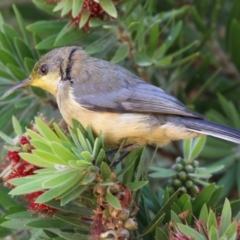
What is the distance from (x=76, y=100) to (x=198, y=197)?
0.83 metres

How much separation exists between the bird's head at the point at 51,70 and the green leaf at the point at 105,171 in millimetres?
896

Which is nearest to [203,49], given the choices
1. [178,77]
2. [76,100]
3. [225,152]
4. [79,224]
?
[178,77]

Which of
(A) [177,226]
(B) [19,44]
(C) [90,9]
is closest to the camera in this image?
(A) [177,226]

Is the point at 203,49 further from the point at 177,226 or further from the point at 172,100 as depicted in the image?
the point at 177,226

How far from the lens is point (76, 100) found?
2715mm

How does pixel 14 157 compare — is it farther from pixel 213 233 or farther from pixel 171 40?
pixel 171 40

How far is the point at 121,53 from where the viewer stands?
2.83 metres

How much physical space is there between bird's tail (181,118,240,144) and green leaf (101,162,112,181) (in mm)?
675

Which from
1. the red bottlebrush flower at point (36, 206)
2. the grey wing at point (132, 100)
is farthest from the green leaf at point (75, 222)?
the grey wing at point (132, 100)

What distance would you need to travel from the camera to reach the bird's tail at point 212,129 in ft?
8.21

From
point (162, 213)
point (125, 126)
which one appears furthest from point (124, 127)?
point (162, 213)

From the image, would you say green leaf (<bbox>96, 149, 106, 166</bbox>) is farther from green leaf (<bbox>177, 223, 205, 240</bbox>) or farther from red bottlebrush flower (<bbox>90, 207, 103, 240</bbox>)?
green leaf (<bbox>177, 223, 205, 240</bbox>)

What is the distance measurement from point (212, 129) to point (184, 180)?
0.97 ft

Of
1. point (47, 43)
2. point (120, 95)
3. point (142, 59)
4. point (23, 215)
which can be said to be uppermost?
point (47, 43)
